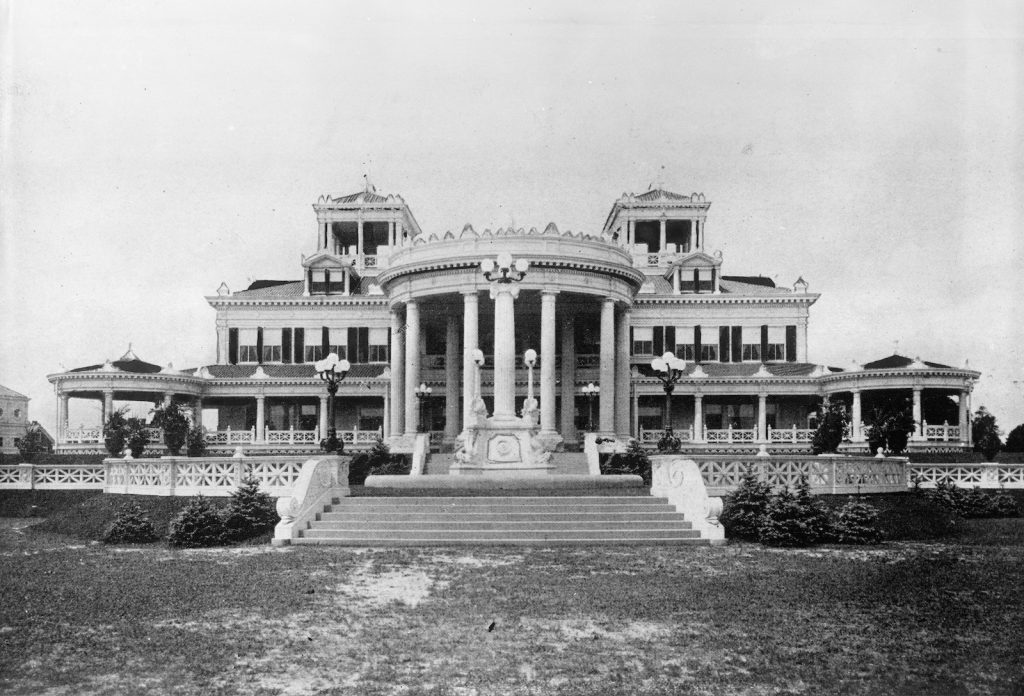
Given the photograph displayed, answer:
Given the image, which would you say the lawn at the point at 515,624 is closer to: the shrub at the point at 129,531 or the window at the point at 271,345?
the shrub at the point at 129,531

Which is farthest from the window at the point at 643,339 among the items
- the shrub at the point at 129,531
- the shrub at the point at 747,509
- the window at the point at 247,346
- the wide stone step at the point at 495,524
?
the shrub at the point at 129,531

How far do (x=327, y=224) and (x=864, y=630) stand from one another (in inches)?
2255

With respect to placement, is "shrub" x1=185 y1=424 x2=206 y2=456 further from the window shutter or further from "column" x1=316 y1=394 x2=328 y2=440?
the window shutter

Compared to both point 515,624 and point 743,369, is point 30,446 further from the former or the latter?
point 515,624

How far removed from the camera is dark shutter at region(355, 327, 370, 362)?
4953 cm

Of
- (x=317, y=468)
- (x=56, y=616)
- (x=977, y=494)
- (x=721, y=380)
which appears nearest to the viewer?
(x=56, y=616)

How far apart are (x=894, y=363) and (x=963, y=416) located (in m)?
3.88

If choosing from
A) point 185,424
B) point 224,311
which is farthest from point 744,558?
point 224,311

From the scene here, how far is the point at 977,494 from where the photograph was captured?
2306 cm

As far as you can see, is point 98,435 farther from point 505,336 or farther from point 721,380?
point 721,380

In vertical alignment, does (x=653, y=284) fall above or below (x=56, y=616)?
above

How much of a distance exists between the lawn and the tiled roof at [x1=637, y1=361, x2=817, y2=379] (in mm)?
31348

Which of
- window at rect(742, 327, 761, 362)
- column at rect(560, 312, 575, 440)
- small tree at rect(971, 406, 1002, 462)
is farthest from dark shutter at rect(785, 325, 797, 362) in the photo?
column at rect(560, 312, 575, 440)

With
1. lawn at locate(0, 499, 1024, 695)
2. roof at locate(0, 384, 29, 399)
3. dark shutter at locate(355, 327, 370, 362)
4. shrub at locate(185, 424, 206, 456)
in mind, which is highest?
dark shutter at locate(355, 327, 370, 362)
